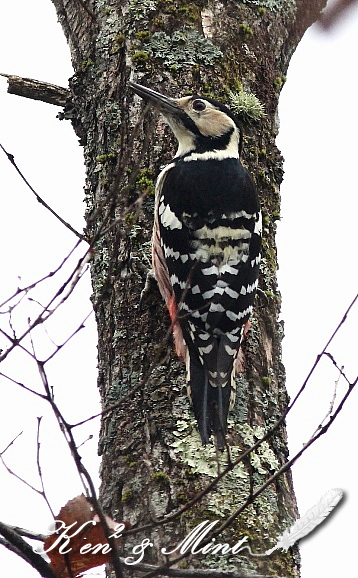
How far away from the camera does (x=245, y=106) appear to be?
15.2ft

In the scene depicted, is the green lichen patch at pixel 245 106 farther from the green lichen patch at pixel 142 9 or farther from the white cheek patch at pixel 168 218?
the white cheek patch at pixel 168 218

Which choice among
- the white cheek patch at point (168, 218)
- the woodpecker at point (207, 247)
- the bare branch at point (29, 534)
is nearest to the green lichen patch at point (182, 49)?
the woodpecker at point (207, 247)

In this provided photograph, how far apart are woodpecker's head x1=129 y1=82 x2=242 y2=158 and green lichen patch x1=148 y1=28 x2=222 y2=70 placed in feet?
0.70

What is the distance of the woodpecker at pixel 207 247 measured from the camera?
12.5ft

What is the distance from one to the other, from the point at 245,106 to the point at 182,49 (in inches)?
16.2

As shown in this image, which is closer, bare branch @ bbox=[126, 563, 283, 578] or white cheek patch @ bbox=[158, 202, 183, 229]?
bare branch @ bbox=[126, 563, 283, 578]

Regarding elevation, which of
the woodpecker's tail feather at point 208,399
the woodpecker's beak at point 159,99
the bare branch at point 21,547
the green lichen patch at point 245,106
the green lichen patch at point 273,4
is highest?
the green lichen patch at point 273,4

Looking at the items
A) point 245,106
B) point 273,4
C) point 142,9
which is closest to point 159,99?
point 245,106

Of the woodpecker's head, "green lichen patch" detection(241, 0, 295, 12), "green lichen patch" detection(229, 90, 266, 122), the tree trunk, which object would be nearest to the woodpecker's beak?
the woodpecker's head

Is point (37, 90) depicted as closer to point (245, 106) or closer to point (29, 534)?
point (245, 106)

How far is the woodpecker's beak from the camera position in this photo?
432 centimetres

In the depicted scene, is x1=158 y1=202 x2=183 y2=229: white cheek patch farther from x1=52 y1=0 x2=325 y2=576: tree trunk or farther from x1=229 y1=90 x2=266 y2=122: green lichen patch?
x1=229 y1=90 x2=266 y2=122: green lichen patch

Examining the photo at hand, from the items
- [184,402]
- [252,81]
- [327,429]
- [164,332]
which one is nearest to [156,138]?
[252,81]

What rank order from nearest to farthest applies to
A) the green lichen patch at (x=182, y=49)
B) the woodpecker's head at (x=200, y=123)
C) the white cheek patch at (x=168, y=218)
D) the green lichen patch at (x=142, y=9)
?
the white cheek patch at (x=168, y=218) → the woodpecker's head at (x=200, y=123) → the green lichen patch at (x=182, y=49) → the green lichen patch at (x=142, y=9)
